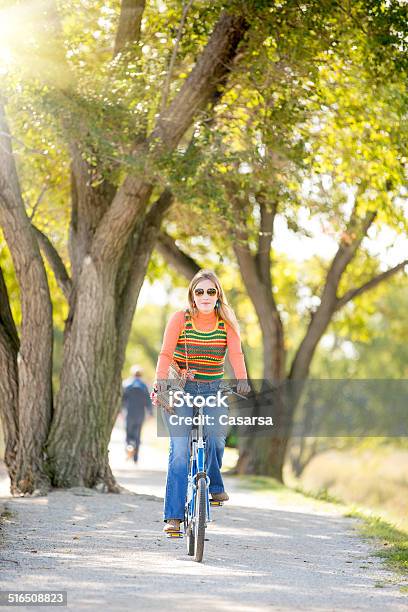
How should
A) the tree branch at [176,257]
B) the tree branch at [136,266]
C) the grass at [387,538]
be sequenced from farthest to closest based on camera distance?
the tree branch at [176,257]
the tree branch at [136,266]
the grass at [387,538]

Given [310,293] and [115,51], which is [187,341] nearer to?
[115,51]

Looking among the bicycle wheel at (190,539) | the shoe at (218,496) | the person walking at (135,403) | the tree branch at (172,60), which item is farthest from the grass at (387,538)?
the person walking at (135,403)

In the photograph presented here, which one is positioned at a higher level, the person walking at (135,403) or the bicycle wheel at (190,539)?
the person walking at (135,403)

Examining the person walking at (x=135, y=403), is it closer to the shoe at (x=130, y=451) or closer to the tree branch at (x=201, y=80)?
the shoe at (x=130, y=451)

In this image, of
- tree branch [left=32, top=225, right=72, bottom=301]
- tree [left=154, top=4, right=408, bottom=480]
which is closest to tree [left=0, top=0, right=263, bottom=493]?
tree branch [left=32, top=225, right=72, bottom=301]

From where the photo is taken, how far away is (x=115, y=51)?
15234 mm

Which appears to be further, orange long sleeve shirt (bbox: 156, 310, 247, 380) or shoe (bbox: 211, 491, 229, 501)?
shoe (bbox: 211, 491, 229, 501)

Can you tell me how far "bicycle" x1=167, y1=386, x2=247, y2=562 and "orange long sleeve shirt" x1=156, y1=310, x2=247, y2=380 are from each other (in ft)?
0.69

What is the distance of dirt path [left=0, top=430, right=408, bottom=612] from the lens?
6.81 m

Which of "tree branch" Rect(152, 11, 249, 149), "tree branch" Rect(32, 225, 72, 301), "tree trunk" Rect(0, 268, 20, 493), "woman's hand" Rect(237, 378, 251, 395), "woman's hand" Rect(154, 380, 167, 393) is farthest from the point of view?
"tree branch" Rect(32, 225, 72, 301)

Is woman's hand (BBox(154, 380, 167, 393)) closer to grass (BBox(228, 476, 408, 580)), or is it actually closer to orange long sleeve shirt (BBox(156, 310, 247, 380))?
orange long sleeve shirt (BBox(156, 310, 247, 380))

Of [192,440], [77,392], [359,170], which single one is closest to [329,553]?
[192,440]

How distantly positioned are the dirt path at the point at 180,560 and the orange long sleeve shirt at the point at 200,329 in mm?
1431

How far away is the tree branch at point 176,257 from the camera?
21.2 m
